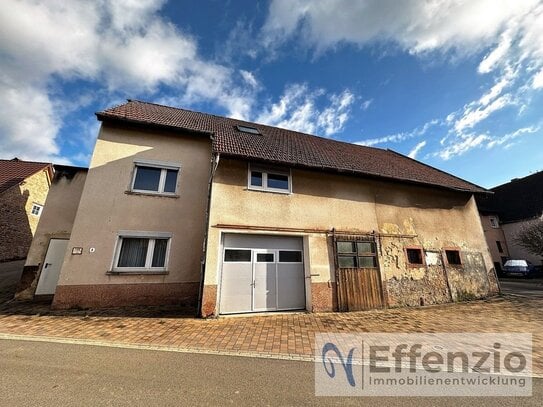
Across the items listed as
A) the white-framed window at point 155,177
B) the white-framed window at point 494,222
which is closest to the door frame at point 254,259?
the white-framed window at point 155,177

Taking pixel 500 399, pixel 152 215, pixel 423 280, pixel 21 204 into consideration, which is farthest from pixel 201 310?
pixel 21 204

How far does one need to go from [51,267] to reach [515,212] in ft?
132

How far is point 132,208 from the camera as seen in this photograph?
877cm

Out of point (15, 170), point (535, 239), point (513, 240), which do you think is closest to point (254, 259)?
point (15, 170)

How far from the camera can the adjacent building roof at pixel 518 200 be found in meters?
24.9

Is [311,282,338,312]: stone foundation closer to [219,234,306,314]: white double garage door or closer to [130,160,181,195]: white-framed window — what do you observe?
[219,234,306,314]: white double garage door

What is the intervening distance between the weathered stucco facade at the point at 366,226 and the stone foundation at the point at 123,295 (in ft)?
6.43

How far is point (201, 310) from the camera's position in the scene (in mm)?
6996

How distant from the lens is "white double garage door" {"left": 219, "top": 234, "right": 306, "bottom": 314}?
7.65 meters

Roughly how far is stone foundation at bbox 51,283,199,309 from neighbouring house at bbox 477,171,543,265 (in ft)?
104

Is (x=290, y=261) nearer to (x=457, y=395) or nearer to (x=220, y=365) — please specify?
(x=220, y=365)

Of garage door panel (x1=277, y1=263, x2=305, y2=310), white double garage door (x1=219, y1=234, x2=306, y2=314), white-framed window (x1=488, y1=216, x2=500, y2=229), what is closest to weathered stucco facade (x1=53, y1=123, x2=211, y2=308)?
white double garage door (x1=219, y1=234, x2=306, y2=314)

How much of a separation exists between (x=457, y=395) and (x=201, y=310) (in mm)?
6058

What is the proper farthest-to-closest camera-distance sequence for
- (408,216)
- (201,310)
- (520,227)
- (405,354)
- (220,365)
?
(520,227), (408,216), (201,310), (405,354), (220,365)
